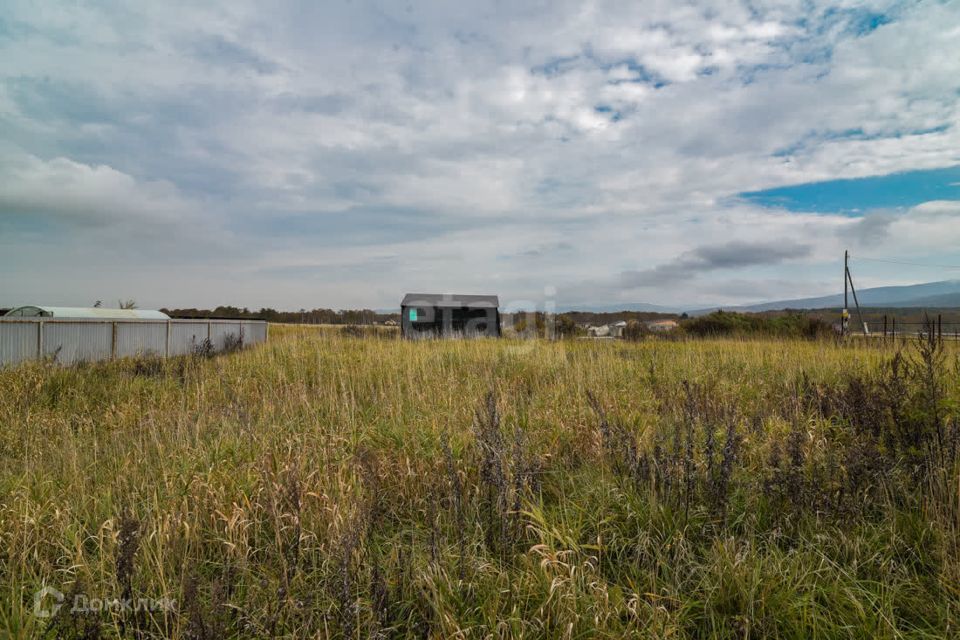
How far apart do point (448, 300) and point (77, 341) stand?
49.1ft

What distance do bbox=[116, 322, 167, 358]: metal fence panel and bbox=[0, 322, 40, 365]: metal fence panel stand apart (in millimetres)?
2122

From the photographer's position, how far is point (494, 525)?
115 inches

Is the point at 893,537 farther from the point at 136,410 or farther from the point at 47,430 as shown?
the point at 47,430

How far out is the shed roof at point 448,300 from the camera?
75.6ft

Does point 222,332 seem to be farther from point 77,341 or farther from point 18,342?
point 18,342

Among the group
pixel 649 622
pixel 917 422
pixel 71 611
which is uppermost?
pixel 917 422

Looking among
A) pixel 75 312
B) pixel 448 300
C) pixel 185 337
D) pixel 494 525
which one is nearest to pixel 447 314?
pixel 448 300

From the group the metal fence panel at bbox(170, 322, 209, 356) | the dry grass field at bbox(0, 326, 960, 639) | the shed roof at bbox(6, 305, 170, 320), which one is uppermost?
the shed roof at bbox(6, 305, 170, 320)

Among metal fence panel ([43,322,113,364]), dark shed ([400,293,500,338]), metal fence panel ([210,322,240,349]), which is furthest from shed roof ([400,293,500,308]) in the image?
metal fence panel ([43,322,113,364])

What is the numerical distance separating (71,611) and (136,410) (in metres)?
5.45

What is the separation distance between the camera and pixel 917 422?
396 centimetres

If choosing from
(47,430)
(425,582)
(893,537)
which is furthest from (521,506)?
(47,430)

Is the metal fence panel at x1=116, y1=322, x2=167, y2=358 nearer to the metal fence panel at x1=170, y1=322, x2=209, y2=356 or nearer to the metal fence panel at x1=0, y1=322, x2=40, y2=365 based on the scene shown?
the metal fence panel at x1=170, y1=322, x2=209, y2=356

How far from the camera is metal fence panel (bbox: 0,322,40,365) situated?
1077 centimetres
